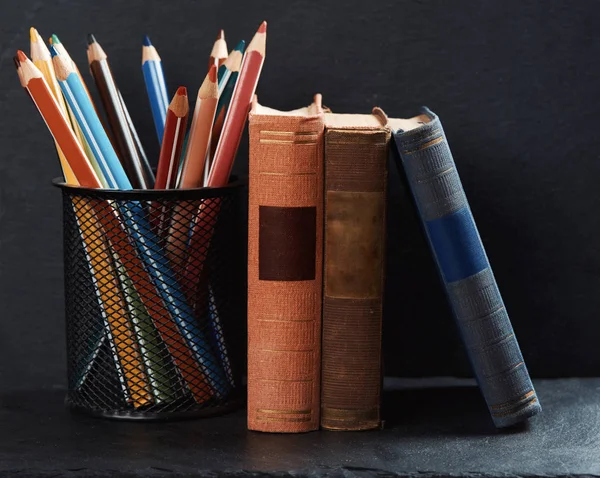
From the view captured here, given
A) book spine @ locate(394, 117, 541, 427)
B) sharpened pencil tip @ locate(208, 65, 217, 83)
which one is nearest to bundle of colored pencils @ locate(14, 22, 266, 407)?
sharpened pencil tip @ locate(208, 65, 217, 83)

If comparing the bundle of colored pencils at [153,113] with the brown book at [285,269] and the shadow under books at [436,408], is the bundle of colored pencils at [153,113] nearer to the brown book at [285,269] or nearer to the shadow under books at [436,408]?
the brown book at [285,269]

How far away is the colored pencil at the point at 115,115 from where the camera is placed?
755mm

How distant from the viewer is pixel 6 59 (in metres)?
0.83

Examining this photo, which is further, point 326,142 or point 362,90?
point 362,90

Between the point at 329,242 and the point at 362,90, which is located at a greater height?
the point at 362,90

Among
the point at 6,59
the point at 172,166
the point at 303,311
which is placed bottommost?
the point at 303,311

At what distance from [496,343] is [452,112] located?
0.83 ft

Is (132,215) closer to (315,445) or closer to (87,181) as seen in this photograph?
(87,181)

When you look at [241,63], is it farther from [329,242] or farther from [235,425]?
[235,425]

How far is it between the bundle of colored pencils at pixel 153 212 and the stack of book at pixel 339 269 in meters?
0.05

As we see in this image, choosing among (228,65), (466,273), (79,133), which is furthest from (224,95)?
(466,273)

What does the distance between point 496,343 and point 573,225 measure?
0.70ft

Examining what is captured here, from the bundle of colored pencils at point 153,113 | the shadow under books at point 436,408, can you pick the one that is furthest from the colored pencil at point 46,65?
the shadow under books at point 436,408

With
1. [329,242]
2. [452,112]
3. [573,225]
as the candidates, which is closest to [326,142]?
[329,242]
